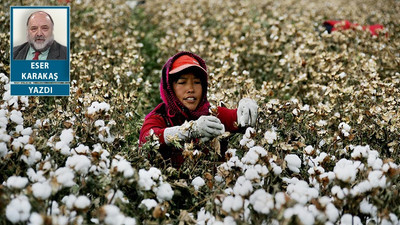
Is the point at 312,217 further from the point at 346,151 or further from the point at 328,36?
the point at 328,36

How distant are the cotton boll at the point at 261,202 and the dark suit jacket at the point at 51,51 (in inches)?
64.4

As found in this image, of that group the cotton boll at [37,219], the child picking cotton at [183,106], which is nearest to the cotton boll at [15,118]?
the child picking cotton at [183,106]

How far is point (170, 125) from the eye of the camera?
2.85 meters

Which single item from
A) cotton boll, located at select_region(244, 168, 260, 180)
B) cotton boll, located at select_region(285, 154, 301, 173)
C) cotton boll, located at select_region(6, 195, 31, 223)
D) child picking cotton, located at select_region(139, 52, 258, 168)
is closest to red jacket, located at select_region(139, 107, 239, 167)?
child picking cotton, located at select_region(139, 52, 258, 168)

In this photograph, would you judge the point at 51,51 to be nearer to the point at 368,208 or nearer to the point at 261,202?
the point at 261,202

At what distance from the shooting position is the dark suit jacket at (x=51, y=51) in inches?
112

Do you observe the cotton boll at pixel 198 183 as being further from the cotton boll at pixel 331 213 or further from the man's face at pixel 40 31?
the man's face at pixel 40 31

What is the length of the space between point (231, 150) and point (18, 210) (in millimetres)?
1100

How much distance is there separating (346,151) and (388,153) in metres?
0.42

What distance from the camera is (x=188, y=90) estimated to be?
2807 millimetres

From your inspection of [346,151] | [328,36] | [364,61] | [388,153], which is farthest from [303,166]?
[328,36]

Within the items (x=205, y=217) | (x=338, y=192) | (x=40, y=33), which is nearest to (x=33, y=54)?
(x=40, y=33)

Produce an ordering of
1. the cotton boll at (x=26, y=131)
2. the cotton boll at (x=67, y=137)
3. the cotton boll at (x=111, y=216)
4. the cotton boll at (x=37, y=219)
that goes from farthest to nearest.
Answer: the cotton boll at (x=26, y=131), the cotton boll at (x=67, y=137), the cotton boll at (x=111, y=216), the cotton boll at (x=37, y=219)

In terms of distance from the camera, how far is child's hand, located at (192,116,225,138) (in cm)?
244
